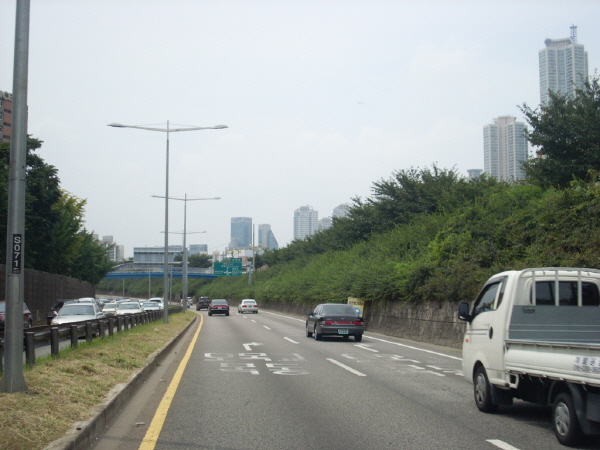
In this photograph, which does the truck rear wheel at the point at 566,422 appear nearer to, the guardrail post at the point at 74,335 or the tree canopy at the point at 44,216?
the guardrail post at the point at 74,335

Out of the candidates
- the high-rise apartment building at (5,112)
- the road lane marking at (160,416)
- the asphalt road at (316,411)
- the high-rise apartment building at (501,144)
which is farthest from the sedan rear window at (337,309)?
the high-rise apartment building at (501,144)

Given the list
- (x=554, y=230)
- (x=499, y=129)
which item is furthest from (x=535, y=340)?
(x=499, y=129)

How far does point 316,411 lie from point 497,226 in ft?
59.9

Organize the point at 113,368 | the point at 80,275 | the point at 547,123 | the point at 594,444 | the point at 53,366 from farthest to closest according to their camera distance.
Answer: the point at 80,275, the point at 547,123, the point at 113,368, the point at 53,366, the point at 594,444

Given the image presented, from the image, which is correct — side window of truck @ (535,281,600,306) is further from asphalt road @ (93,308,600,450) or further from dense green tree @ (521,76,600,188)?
dense green tree @ (521,76,600,188)

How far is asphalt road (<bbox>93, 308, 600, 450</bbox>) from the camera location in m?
7.07

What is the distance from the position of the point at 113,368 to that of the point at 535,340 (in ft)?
25.4

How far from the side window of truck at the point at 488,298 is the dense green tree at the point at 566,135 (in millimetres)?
17926

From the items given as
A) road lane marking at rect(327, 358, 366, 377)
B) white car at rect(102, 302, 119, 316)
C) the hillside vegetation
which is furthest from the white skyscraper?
road lane marking at rect(327, 358, 366, 377)

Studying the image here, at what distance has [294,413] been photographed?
8742mm

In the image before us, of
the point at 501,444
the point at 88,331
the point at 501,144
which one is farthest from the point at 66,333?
the point at 501,144

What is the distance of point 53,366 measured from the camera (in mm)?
10805

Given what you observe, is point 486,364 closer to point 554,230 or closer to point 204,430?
point 204,430

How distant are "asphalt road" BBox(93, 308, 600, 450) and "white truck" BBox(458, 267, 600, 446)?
432mm
